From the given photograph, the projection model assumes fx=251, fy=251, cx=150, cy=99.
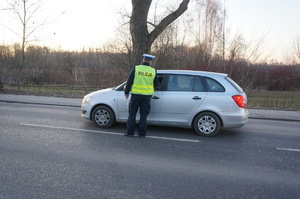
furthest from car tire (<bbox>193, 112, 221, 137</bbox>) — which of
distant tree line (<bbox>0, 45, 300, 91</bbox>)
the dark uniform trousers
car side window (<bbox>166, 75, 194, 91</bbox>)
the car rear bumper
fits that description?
distant tree line (<bbox>0, 45, 300, 91</bbox>)

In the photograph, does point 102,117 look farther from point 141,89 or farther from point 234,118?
point 234,118

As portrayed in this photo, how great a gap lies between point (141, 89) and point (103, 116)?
1664 millimetres

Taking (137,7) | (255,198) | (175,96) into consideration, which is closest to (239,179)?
(255,198)

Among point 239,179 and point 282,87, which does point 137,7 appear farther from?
point 282,87

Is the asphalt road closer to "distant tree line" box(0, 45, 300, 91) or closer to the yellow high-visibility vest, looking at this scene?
the yellow high-visibility vest

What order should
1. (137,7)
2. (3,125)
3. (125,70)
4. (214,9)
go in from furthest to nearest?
1. (214,9)
2. (125,70)
3. (137,7)
4. (3,125)

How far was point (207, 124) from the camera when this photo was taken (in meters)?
6.50

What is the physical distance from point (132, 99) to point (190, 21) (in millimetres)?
32201

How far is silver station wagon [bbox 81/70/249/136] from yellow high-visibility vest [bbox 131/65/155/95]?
2.24 ft

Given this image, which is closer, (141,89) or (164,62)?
(141,89)

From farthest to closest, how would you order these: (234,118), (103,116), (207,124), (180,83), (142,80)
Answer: (103,116) → (180,83) → (207,124) → (234,118) → (142,80)

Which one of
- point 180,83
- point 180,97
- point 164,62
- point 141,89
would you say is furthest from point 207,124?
point 164,62

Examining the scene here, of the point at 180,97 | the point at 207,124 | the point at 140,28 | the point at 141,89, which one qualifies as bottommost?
the point at 207,124

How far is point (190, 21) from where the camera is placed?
1405 inches
